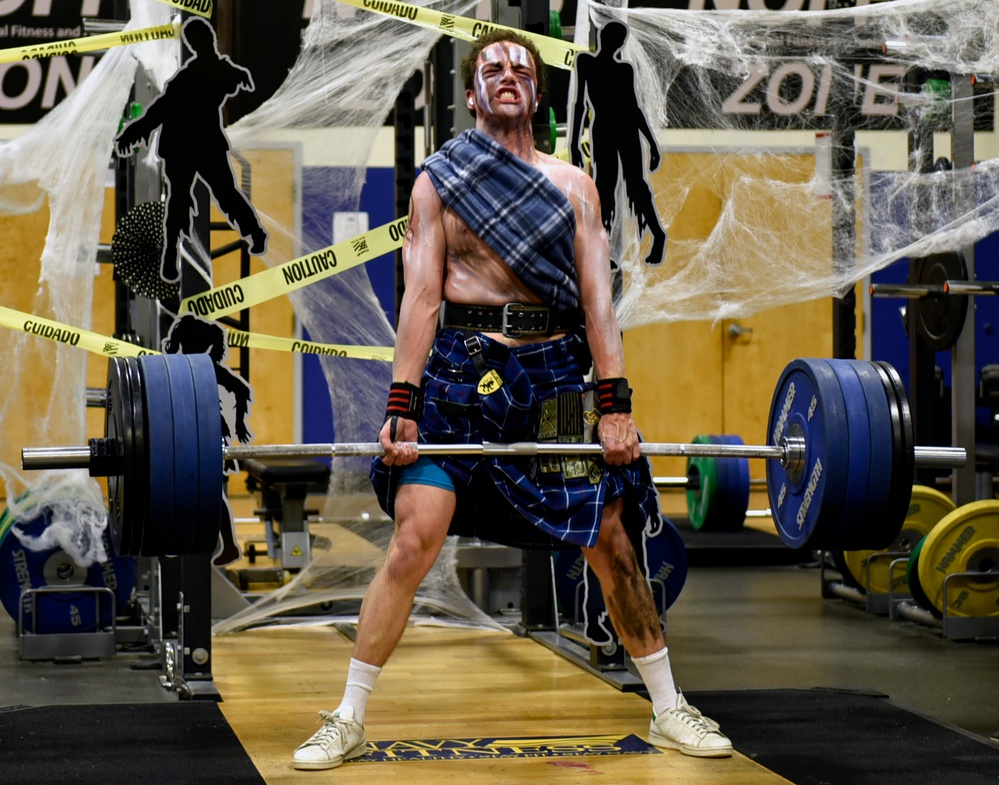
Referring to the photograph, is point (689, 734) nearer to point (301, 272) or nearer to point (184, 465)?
point (184, 465)

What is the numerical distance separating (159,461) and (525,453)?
2.44 ft

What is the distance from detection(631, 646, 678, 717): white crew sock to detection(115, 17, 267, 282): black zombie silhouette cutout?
1713mm

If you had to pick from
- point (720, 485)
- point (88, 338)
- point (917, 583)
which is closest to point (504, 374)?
point (88, 338)

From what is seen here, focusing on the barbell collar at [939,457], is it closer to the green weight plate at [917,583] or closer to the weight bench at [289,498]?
the green weight plate at [917,583]

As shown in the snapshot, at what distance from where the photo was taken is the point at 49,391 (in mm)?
4520

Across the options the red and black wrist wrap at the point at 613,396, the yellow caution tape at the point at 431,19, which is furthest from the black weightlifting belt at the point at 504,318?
the yellow caution tape at the point at 431,19

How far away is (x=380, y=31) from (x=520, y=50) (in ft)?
4.59

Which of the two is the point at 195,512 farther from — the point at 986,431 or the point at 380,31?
the point at 986,431

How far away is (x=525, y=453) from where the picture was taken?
3.09m

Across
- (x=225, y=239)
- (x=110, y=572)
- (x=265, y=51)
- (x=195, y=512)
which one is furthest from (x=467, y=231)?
(x=225, y=239)

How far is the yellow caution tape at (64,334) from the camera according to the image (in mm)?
4395

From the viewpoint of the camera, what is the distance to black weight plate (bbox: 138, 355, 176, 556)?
296 centimetres

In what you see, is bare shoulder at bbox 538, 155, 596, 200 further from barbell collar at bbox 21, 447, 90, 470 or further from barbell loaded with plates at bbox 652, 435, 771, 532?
barbell loaded with plates at bbox 652, 435, 771, 532

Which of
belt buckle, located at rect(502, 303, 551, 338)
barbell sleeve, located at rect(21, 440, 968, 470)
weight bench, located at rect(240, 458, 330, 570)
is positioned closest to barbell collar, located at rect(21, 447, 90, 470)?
barbell sleeve, located at rect(21, 440, 968, 470)
